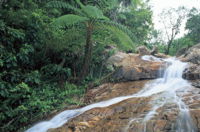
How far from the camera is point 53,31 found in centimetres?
655

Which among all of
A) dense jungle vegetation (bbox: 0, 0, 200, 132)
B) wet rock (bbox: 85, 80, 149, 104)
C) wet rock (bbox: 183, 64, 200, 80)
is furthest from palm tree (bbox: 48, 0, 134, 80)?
wet rock (bbox: 183, 64, 200, 80)

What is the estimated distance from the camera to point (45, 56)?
7.16m

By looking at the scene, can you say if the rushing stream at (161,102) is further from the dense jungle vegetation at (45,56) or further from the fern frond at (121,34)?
the fern frond at (121,34)

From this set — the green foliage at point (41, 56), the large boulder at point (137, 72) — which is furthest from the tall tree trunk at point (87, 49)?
the large boulder at point (137, 72)

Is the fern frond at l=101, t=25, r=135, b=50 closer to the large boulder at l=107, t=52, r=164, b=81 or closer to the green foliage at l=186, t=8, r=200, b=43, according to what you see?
the large boulder at l=107, t=52, r=164, b=81

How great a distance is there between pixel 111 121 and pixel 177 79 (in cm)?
376

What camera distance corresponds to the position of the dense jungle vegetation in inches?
194

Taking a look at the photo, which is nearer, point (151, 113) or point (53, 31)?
point (151, 113)

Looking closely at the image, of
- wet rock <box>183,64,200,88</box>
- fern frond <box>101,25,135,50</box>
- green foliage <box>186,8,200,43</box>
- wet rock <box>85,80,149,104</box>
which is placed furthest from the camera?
green foliage <box>186,8,200,43</box>

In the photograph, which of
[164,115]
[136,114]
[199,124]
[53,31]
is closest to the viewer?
[199,124]

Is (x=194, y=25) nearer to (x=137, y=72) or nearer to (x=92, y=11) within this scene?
(x=137, y=72)

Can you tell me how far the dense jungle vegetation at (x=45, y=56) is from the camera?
493cm

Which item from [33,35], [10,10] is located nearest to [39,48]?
[33,35]

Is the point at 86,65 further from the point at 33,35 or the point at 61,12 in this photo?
the point at 61,12
